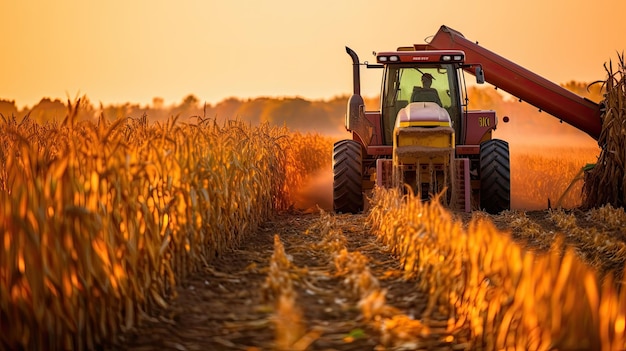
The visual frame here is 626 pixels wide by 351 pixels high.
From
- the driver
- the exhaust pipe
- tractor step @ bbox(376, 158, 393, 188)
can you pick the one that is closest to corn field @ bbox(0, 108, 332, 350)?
tractor step @ bbox(376, 158, 393, 188)

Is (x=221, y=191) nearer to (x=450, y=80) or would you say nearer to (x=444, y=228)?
(x=444, y=228)

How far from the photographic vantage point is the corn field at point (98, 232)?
4.31m

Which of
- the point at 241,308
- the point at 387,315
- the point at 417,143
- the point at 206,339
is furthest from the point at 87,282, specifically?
the point at 417,143

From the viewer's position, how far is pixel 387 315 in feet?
17.1

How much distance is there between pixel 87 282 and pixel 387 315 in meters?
1.84

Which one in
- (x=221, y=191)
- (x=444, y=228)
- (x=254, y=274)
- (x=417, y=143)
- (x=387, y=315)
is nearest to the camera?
(x=387, y=315)

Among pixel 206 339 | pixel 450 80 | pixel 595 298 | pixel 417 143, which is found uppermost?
pixel 450 80

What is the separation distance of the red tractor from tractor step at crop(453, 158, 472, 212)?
0.04 feet

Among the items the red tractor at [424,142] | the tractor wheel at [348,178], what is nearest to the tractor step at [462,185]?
the red tractor at [424,142]

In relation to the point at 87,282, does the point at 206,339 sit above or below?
below

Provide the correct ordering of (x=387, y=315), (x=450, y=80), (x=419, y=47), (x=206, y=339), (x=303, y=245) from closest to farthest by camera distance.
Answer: (x=206, y=339), (x=387, y=315), (x=303, y=245), (x=450, y=80), (x=419, y=47)

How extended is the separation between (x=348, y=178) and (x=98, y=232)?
7204mm

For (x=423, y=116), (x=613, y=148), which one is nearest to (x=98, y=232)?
(x=423, y=116)

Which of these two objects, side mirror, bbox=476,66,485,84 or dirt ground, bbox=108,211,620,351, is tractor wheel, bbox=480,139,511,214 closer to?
side mirror, bbox=476,66,485,84
